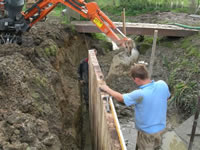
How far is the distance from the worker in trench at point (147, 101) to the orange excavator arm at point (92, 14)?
3363mm

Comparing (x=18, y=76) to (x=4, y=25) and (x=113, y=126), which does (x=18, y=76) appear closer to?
(x=113, y=126)

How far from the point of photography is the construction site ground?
3301 mm

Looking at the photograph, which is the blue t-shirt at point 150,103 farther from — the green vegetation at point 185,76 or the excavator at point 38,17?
the green vegetation at point 185,76

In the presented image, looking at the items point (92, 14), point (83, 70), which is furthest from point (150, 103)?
point (92, 14)

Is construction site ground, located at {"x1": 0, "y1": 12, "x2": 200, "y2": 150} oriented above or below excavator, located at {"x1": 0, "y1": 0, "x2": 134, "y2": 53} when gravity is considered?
below

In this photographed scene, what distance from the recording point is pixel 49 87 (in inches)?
205

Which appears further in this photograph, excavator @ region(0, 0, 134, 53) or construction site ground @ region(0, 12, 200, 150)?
excavator @ region(0, 0, 134, 53)

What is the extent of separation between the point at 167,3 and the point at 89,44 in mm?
7461

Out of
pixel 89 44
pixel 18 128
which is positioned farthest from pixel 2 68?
pixel 89 44

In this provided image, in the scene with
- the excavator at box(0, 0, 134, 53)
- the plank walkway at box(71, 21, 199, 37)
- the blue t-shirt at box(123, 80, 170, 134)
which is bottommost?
the blue t-shirt at box(123, 80, 170, 134)

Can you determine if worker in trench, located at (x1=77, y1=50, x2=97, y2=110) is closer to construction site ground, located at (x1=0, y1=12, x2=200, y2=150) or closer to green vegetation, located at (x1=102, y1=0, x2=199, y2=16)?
construction site ground, located at (x1=0, y1=12, x2=200, y2=150)

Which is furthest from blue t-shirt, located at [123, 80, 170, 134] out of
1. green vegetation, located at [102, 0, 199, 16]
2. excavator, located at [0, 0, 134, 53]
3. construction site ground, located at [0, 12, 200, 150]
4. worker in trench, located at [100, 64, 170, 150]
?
green vegetation, located at [102, 0, 199, 16]

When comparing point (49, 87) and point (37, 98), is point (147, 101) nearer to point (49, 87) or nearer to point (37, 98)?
point (37, 98)

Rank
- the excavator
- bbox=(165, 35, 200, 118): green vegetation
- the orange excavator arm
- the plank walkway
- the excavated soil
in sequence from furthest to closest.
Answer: the plank walkway
bbox=(165, 35, 200, 118): green vegetation
the excavator
the orange excavator arm
the excavated soil
